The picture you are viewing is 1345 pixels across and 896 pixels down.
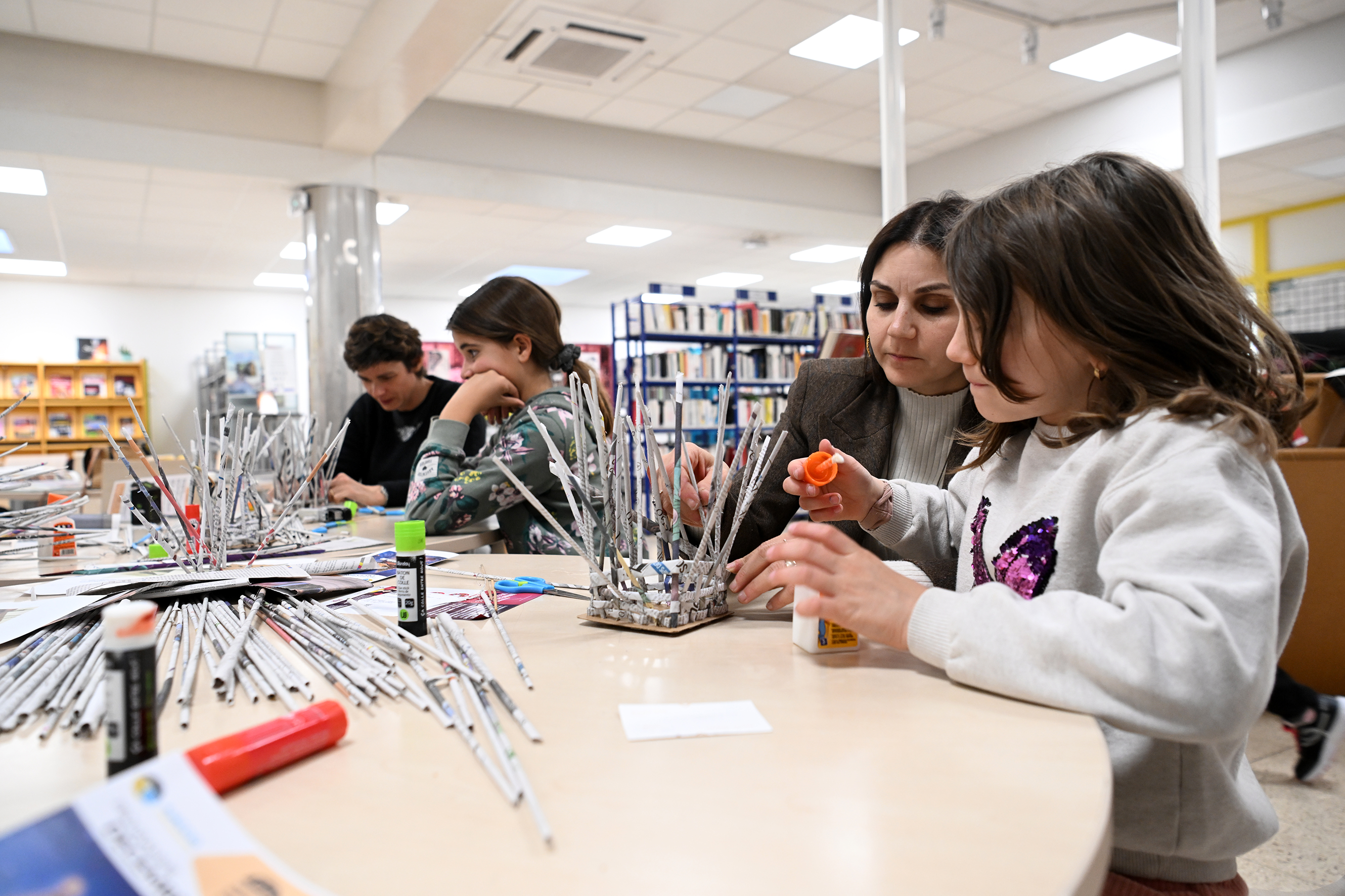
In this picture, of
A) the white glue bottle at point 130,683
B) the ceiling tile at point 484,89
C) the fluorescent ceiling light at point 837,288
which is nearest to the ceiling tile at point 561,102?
the ceiling tile at point 484,89

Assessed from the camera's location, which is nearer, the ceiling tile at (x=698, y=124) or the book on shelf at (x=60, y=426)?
the ceiling tile at (x=698, y=124)

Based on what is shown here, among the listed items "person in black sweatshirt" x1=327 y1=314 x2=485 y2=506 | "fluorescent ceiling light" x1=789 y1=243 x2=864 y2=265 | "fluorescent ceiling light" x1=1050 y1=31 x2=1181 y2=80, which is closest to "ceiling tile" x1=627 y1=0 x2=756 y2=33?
"fluorescent ceiling light" x1=1050 y1=31 x2=1181 y2=80

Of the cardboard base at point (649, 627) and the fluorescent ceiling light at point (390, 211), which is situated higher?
the fluorescent ceiling light at point (390, 211)

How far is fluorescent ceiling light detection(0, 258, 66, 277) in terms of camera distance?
331 inches

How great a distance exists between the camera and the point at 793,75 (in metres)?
5.58

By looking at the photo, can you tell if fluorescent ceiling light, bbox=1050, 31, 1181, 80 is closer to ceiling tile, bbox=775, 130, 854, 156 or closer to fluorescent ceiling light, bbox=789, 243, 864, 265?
ceiling tile, bbox=775, 130, 854, 156

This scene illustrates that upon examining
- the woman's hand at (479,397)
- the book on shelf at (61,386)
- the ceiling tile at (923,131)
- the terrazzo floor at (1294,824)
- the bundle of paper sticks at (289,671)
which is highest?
the ceiling tile at (923,131)

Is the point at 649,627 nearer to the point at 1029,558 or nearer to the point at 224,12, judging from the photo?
the point at 1029,558

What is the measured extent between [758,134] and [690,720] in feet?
22.1

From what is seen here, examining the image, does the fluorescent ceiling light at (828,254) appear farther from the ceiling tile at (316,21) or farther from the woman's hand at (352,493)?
the woman's hand at (352,493)

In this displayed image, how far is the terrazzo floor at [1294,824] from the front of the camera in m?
1.71

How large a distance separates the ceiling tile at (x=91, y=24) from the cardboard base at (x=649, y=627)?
4983mm

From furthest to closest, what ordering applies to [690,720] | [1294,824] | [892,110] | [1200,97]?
[892,110] < [1200,97] < [1294,824] < [690,720]

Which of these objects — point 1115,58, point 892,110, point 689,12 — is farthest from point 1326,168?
point 892,110
